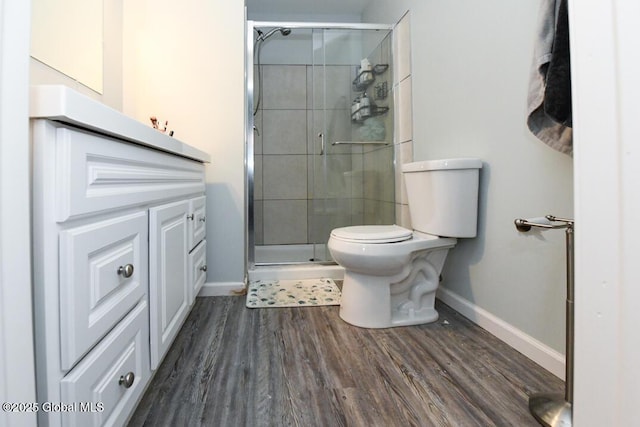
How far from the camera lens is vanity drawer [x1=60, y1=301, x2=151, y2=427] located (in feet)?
1.95

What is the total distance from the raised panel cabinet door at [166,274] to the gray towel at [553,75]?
1196 mm

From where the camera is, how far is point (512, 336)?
4.50 feet

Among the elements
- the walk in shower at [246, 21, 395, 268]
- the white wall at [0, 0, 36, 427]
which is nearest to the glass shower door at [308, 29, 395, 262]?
the walk in shower at [246, 21, 395, 268]

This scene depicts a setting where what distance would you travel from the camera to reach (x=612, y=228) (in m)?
0.39

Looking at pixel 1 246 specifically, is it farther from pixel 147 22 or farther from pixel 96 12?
pixel 147 22

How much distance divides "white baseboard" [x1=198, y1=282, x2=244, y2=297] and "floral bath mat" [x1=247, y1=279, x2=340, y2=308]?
0.09 meters

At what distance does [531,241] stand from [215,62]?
6.14 ft

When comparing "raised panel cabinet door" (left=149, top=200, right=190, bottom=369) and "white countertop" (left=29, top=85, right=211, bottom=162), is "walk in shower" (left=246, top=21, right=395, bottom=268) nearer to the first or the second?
"raised panel cabinet door" (left=149, top=200, right=190, bottom=369)

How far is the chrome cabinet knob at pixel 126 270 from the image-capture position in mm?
763

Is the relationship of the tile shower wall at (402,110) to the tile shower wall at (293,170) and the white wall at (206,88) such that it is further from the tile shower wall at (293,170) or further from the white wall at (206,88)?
the white wall at (206,88)

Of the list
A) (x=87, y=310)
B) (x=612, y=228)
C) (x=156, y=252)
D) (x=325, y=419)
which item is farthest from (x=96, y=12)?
(x=612, y=228)

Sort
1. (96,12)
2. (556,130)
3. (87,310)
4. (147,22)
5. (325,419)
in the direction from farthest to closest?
1. (147,22)
2. (96,12)
3. (556,130)
4. (325,419)
5. (87,310)

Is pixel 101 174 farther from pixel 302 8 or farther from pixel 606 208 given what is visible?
pixel 302 8

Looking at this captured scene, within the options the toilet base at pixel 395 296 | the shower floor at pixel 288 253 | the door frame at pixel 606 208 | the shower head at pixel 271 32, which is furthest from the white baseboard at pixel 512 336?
the shower head at pixel 271 32
